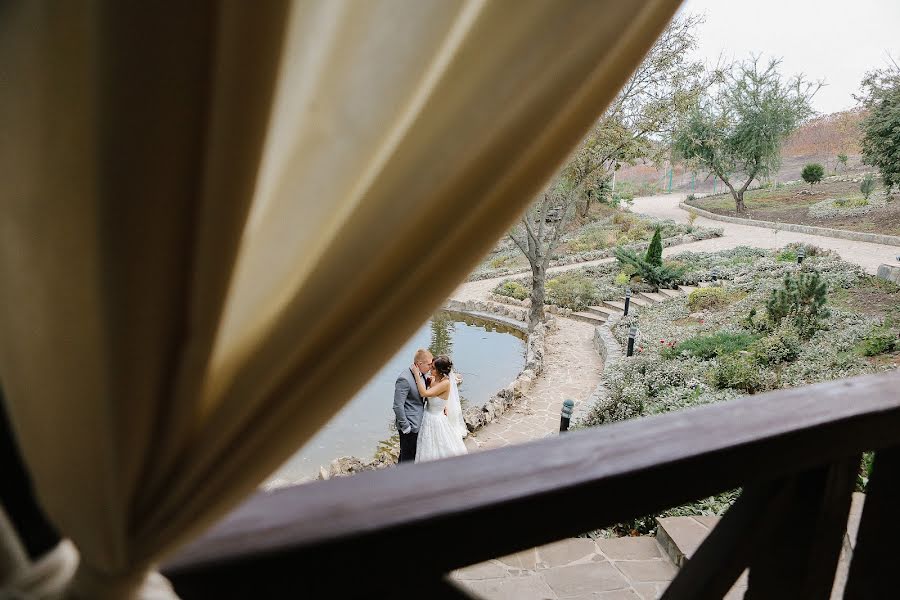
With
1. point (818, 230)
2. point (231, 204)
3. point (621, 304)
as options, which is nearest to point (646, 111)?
point (621, 304)

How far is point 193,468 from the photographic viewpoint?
1.59 feet

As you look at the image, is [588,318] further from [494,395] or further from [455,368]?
[494,395]

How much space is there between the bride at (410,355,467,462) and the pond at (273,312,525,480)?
379 mm

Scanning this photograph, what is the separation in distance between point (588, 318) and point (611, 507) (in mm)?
10453

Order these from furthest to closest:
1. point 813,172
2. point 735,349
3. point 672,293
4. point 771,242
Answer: point 813,172 < point 771,242 < point 672,293 < point 735,349

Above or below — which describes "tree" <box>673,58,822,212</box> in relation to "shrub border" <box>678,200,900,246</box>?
above

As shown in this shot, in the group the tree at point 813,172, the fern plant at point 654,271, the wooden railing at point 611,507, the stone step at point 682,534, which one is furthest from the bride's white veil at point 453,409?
the tree at point 813,172

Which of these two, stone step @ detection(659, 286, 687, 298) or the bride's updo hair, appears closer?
the bride's updo hair

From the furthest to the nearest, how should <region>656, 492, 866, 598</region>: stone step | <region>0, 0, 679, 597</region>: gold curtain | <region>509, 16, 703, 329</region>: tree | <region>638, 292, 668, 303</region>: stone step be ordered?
<region>638, 292, 668, 303</region>: stone step
<region>509, 16, 703, 329</region>: tree
<region>656, 492, 866, 598</region>: stone step
<region>0, 0, 679, 597</region>: gold curtain

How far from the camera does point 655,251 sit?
12539mm

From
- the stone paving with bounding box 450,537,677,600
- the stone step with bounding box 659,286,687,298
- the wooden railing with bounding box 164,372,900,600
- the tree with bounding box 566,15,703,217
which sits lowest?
the stone step with bounding box 659,286,687,298

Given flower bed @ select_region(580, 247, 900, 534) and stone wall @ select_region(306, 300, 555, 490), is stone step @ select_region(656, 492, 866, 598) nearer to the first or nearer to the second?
flower bed @ select_region(580, 247, 900, 534)

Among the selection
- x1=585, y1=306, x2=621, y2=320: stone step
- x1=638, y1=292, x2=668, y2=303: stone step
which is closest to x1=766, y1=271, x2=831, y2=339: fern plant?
x1=585, y1=306, x2=621, y2=320: stone step

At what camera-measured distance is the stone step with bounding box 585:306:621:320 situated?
1090 cm
